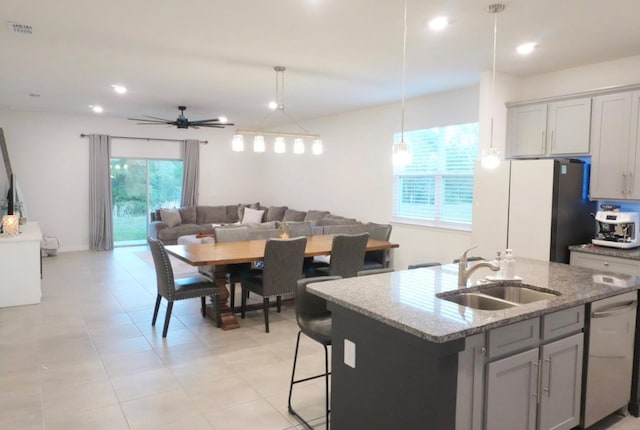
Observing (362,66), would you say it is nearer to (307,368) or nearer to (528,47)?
(528,47)

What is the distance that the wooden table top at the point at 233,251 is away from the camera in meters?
4.30

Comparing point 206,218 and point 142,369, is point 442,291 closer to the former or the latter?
point 142,369

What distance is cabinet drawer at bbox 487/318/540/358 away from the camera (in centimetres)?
207

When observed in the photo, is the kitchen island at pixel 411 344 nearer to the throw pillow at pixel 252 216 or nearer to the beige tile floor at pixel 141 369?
the beige tile floor at pixel 141 369

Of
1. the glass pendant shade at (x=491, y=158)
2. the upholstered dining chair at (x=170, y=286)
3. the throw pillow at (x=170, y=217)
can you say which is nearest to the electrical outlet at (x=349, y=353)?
the glass pendant shade at (x=491, y=158)

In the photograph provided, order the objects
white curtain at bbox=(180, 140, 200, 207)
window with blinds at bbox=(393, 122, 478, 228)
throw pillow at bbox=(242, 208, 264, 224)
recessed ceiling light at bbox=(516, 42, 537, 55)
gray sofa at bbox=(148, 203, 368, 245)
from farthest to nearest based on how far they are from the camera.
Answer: white curtain at bbox=(180, 140, 200, 207), throw pillow at bbox=(242, 208, 264, 224), gray sofa at bbox=(148, 203, 368, 245), window with blinds at bbox=(393, 122, 478, 228), recessed ceiling light at bbox=(516, 42, 537, 55)

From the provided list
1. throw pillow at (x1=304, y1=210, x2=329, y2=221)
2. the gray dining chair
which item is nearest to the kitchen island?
the gray dining chair

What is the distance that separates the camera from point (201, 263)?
13.7 feet

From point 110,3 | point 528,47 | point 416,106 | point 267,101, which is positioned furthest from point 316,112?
point 110,3

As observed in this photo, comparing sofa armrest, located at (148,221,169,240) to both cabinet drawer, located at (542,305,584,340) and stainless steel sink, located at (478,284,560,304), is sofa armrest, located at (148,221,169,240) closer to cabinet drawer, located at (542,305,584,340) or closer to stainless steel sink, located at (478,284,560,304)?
stainless steel sink, located at (478,284,560,304)

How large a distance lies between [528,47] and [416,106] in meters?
2.72

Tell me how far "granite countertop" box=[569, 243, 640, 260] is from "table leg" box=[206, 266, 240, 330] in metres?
3.42

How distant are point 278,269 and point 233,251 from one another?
0.59m

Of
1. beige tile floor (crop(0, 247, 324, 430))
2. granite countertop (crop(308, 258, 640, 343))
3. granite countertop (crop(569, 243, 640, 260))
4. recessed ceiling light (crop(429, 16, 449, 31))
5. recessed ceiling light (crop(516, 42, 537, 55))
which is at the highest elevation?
recessed ceiling light (crop(516, 42, 537, 55))
